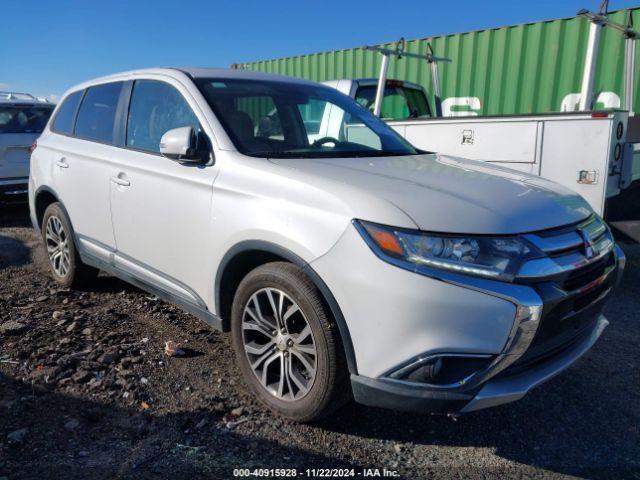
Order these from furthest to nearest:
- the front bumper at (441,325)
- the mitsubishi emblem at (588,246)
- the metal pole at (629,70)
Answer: the metal pole at (629,70)
the mitsubishi emblem at (588,246)
the front bumper at (441,325)

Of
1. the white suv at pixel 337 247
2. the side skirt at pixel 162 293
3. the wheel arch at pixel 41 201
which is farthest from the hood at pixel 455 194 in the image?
the wheel arch at pixel 41 201

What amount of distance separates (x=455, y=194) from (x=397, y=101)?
16.0ft

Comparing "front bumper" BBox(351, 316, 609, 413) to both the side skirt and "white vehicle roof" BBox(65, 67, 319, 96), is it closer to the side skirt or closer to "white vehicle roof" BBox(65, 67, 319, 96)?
the side skirt

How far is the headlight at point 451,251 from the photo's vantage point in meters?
1.99

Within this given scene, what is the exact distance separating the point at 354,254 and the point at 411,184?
0.51m

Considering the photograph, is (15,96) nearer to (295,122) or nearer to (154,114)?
(154,114)

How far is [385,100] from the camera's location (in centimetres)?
666

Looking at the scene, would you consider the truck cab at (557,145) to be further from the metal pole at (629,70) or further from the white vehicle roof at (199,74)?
the metal pole at (629,70)

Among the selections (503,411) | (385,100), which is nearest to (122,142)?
(503,411)

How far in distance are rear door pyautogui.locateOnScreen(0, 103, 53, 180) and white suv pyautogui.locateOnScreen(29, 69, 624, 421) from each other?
4.61m

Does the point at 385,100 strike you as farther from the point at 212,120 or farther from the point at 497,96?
the point at 212,120

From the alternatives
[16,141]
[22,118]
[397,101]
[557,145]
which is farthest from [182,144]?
[22,118]

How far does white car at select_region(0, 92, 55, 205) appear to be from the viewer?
23.9 feet

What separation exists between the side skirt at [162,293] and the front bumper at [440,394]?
3.41 ft
